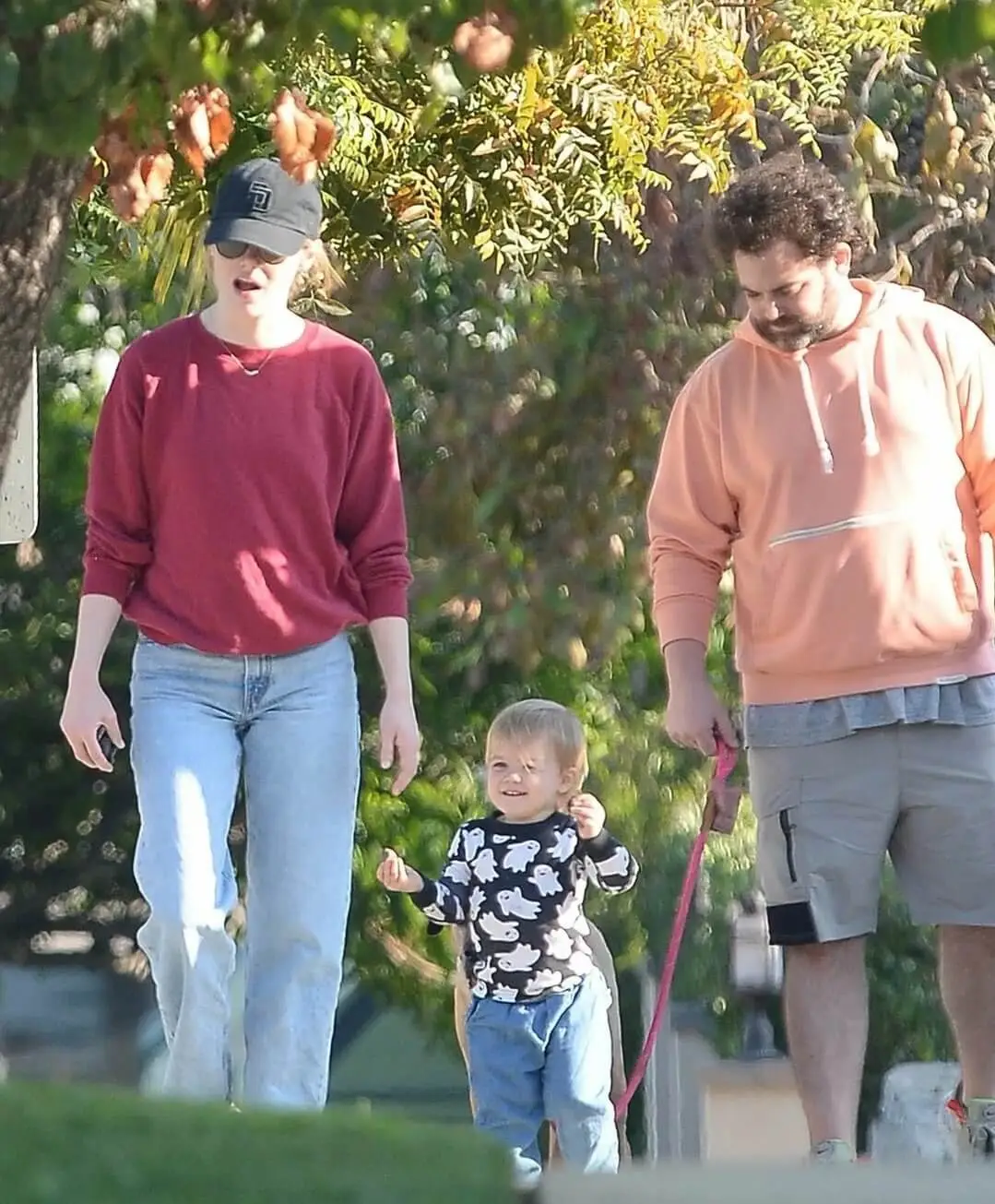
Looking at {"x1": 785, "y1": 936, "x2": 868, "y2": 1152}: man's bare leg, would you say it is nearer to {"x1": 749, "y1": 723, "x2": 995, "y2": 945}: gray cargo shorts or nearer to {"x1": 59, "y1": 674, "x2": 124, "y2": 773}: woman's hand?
{"x1": 749, "y1": 723, "x2": 995, "y2": 945}: gray cargo shorts

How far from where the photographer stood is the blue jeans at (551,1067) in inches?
190

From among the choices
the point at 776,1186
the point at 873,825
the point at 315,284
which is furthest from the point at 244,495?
the point at 315,284

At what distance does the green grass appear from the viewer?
7.66 feet

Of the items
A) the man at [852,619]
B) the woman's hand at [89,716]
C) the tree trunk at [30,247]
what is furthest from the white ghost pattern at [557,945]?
the tree trunk at [30,247]

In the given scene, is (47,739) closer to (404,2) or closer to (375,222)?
(375,222)

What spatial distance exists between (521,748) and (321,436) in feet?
3.08

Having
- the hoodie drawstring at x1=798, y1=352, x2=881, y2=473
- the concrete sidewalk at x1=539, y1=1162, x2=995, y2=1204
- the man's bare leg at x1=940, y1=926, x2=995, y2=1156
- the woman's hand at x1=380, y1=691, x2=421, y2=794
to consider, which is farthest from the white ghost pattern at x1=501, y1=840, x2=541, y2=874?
the concrete sidewalk at x1=539, y1=1162, x2=995, y2=1204

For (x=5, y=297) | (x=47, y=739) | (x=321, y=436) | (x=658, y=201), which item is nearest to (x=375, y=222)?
(x=658, y=201)

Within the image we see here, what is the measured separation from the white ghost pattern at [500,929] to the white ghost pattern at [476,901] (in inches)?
0.7

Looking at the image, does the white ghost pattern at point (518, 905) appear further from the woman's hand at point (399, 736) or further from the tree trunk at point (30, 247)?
the tree trunk at point (30, 247)

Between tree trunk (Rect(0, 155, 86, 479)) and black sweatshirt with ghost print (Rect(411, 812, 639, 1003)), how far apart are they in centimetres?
146

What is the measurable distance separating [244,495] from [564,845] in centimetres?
111

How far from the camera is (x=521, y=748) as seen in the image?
16.2 ft

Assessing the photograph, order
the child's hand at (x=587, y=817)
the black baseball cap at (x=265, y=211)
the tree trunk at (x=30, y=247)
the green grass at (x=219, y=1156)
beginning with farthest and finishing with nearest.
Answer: the child's hand at (x=587, y=817) → the black baseball cap at (x=265, y=211) → the tree trunk at (x=30, y=247) → the green grass at (x=219, y=1156)
